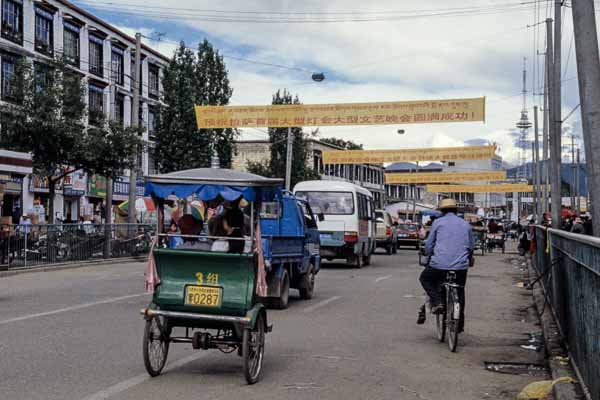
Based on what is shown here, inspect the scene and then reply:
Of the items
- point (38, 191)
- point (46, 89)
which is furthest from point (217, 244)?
point (38, 191)

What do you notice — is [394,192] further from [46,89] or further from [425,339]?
[425,339]

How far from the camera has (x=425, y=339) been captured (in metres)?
11.2

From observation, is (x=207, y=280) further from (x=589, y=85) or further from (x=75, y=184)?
(x=75, y=184)

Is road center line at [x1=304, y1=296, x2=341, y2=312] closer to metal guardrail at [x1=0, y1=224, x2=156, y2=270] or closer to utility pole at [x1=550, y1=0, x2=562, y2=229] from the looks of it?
utility pole at [x1=550, y1=0, x2=562, y2=229]

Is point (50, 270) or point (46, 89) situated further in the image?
point (46, 89)

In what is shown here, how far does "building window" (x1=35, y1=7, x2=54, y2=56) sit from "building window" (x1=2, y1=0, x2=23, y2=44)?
53.6 inches

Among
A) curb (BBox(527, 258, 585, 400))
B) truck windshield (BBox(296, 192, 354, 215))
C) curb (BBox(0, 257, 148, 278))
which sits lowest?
curb (BBox(527, 258, 585, 400))

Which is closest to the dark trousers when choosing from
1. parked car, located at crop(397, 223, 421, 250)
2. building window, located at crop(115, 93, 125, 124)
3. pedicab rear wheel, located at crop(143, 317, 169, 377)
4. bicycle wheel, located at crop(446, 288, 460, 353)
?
bicycle wheel, located at crop(446, 288, 460, 353)

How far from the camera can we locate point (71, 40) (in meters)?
47.1

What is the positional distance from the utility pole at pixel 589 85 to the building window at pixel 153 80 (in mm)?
51503

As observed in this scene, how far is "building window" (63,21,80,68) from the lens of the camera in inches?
1815

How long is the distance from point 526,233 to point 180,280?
3395cm

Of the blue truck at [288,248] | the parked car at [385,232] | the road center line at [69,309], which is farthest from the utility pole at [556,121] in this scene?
the parked car at [385,232]

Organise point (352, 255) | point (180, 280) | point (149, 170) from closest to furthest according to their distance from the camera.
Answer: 1. point (180, 280)
2. point (352, 255)
3. point (149, 170)
